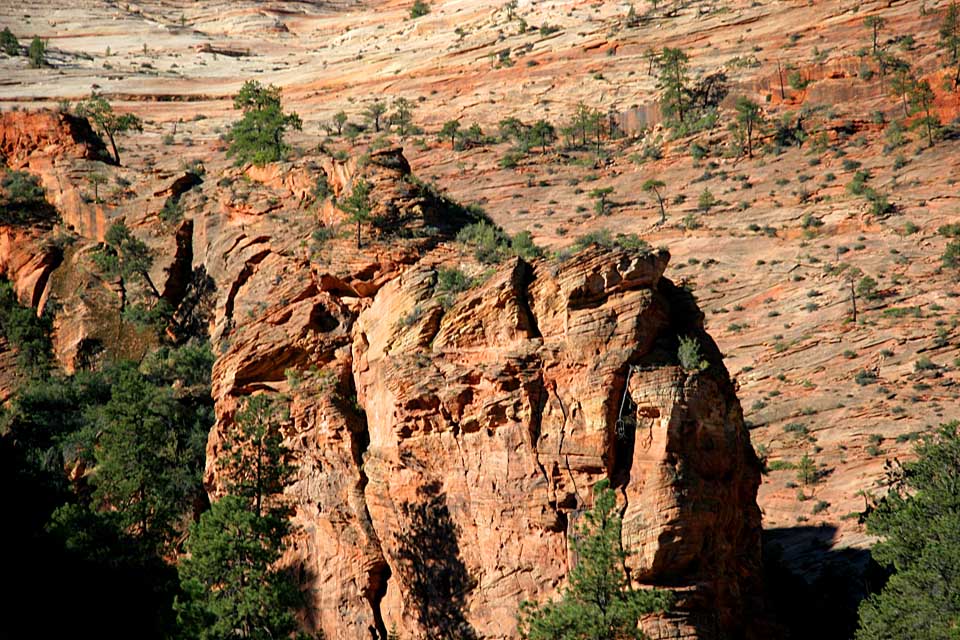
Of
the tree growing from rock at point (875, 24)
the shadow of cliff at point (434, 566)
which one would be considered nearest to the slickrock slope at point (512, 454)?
the shadow of cliff at point (434, 566)

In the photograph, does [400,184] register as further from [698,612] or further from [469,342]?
[698,612]

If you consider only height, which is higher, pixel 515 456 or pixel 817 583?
pixel 515 456

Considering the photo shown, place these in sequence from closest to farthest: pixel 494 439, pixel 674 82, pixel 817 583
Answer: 1. pixel 494 439
2. pixel 817 583
3. pixel 674 82

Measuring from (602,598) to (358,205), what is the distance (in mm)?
18108

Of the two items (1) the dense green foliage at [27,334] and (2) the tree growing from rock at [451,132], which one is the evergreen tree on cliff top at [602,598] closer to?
(1) the dense green foliage at [27,334]

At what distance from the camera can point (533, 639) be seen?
28109 millimetres

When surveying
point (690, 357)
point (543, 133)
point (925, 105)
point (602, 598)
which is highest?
point (690, 357)

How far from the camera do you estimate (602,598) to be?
2759cm

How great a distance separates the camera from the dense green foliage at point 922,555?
31.1 m

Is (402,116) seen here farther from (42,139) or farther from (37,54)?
(37,54)

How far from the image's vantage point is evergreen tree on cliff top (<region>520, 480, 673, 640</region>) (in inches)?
1070

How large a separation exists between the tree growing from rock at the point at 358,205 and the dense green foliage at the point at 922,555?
2012 centimetres

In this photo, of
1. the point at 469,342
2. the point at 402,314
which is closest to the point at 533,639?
the point at 469,342

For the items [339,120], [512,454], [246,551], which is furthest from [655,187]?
[246,551]
